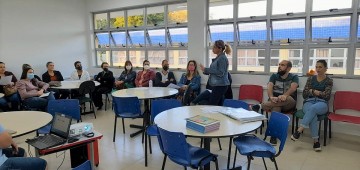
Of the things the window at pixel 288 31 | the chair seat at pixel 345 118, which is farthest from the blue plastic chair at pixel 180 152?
the window at pixel 288 31

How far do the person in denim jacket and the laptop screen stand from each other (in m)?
2.26

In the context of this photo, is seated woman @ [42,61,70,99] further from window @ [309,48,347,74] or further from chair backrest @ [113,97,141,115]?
window @ [309,48,347,74]

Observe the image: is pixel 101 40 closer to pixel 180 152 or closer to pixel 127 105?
pixel 127 105

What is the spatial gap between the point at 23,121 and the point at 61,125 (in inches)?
18.0

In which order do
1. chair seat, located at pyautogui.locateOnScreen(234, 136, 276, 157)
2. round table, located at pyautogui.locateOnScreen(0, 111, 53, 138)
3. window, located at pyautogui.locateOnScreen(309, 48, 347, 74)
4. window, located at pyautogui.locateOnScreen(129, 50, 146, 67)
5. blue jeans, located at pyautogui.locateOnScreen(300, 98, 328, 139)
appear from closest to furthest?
round table, located at pyautogui.locateOnScreen(0, 111, 53, 138)
chair seat, located at pyautogui.locateOnScreen(234, 136, 276, 157)
blue jeans, located at pyautogui.locateOnScreen(300, 98, 328, 139)
window, located at pyautogui.locateOnScreen(309, 48, 347, 74)
window, located at pyautogui.locateOnScreen(129, 50, 146, 67)

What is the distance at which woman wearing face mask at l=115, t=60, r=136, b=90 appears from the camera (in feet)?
22.0

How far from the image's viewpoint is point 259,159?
352cm

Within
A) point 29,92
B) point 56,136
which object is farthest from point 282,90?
point 29,92

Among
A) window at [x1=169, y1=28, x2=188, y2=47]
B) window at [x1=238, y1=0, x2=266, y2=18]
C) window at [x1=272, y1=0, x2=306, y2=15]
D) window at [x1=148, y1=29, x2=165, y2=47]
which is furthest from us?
window at [x1=148, y1=29, x2=165, y2=47]

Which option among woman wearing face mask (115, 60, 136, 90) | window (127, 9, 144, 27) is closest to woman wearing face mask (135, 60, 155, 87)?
woman wearing face mask (115, 60, 136, 90)

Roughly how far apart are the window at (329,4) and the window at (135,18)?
4334mm

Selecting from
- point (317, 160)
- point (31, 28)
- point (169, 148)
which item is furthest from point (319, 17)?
point (31, 28)

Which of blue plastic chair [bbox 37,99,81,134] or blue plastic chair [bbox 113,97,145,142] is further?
blue plastic chair [bbox 113,97,145,142]

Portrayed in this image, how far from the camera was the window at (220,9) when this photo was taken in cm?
560
